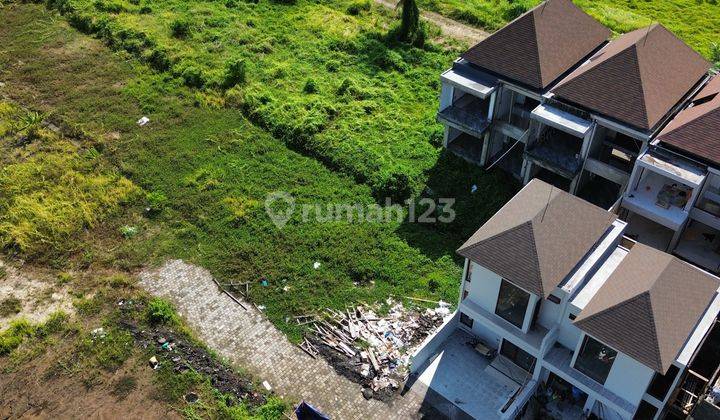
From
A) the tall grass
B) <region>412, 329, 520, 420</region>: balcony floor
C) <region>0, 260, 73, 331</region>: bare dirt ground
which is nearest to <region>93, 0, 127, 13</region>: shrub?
the tall grass

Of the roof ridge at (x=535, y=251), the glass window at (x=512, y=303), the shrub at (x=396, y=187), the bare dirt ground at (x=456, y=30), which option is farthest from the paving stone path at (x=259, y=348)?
the bare dirt ground at (x=456, y=30)

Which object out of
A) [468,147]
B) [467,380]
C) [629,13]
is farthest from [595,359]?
[629,13]

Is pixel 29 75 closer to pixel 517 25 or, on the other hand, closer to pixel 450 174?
pixel 450 174

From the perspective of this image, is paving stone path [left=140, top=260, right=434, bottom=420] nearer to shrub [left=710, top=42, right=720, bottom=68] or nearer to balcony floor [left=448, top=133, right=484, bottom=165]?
balcony floor [left=448, top=133, right=484, bottom=165]

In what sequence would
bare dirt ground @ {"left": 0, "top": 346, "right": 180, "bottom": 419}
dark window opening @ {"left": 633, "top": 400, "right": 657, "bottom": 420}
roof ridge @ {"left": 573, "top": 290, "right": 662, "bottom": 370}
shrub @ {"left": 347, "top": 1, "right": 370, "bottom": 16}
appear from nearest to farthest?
roof ridge @ {"left": 573, "top": 290, "right": 662, "bottom": 370}, dark window opening @ {"left": 633, "top": 400, "right": 657, "bottom": 420}, bare dirt ground @ {"left": 0, "top": 346, "right": 180, "bottom": 419}, shrub @ {"left": 347, "top": 1, "right": 370, "bottom": 16}

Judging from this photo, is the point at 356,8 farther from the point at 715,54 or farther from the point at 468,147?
the point at 715,54

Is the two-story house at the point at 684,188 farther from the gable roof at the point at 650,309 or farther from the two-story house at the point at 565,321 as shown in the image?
the gable roof at the point at 650,309
